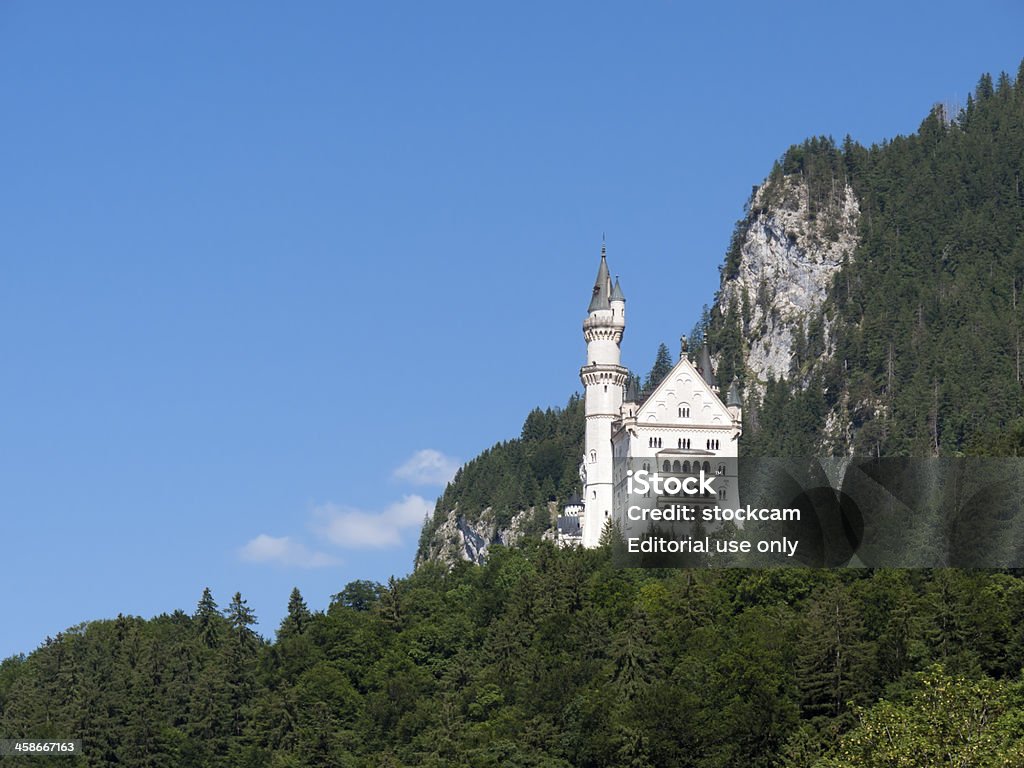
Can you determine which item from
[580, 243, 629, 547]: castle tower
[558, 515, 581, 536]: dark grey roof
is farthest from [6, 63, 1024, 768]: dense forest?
[558, 515, 581, 536]: dark grey roof

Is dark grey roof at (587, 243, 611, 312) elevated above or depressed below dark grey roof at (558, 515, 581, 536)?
above

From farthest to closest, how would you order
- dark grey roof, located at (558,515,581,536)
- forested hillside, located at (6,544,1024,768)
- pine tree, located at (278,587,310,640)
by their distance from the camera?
1. dark grey roof, located at (558,515,581,536)
2. pine tree, located at (278,587,310,640)
3. forested hillside, located at (6,544,1024,768)

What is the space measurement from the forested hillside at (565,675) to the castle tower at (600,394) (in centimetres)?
349

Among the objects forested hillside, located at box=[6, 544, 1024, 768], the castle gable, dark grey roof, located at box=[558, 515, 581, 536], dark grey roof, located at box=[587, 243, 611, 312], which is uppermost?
dark grey roof, located at box=[587, 243, 611, 312]

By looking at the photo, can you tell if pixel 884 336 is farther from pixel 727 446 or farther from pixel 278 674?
pixel 278 674

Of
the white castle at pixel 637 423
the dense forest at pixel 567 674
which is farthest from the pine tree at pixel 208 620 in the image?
the white castle at pixel 637 423

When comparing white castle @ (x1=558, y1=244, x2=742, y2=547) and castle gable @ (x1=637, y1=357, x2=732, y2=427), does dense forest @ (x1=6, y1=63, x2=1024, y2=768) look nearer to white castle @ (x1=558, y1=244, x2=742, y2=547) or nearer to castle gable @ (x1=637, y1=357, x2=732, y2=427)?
white castle @ (x1=558, y1=244, x2=742, y2=547)

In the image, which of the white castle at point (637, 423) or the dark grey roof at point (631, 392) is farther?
the dark grey roof at point (631, 392)

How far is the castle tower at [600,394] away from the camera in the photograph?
12144 cm

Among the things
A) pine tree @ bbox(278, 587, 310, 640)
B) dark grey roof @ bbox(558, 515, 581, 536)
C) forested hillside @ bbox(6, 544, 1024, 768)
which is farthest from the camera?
dark grey roof @ bbox(558, 515, 581, 536)

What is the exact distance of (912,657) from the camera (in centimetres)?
8338

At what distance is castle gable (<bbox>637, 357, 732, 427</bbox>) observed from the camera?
120750 mm

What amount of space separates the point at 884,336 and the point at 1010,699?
12755 cm

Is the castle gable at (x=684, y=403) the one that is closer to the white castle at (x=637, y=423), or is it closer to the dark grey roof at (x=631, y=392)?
the white castle at (x=637, y=423)
